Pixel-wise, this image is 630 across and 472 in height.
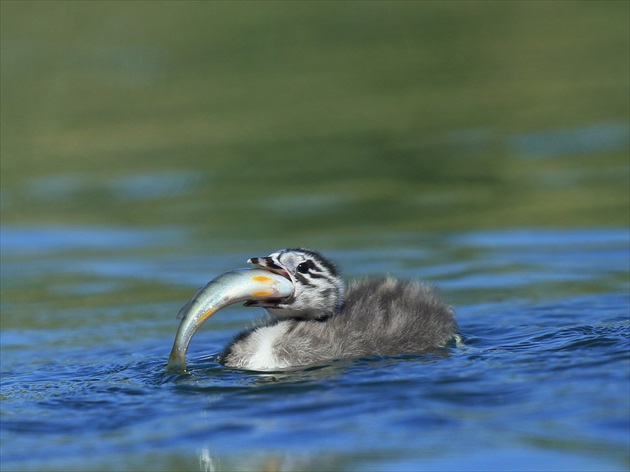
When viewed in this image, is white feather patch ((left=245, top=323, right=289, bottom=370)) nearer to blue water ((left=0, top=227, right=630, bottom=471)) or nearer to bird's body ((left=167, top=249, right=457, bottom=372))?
bird's body ((left=167, top=249, right=457, bottom=372))

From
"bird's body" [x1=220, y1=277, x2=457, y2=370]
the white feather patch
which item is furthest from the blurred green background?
the white feather patch

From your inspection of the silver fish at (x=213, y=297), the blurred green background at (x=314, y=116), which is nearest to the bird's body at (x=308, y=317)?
the silver fish at (x=213, y=297)

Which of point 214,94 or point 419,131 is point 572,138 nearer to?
point 419,131

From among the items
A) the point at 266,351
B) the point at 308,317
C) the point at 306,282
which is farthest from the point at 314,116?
the point at 266,351

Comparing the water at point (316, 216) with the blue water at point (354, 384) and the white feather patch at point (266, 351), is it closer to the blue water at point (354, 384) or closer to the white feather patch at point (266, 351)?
the blue water at point (354, 384)

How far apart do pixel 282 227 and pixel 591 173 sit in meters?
4.30

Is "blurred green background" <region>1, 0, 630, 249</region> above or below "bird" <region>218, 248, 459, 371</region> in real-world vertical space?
above

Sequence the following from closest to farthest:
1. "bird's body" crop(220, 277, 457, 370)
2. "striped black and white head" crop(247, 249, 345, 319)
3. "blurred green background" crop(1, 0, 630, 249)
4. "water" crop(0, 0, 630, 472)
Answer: "water" crop(0, 0, 630, 472)
"bird's body" crop(220, 277, 457, 370)
"striped black and white head" crop(247, 249, 345, 319)
"blurred green background" crop(1, 0, 630, 249)

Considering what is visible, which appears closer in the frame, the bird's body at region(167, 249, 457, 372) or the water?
the water

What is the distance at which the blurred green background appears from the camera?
57.7ft

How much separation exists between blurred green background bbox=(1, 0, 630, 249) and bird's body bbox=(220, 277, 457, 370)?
4.74 m

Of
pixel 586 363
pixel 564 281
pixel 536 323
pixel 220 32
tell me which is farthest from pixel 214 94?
pixel 586 363

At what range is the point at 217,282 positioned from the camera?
34.3ft

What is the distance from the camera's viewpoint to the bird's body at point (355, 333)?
34.7 ft
